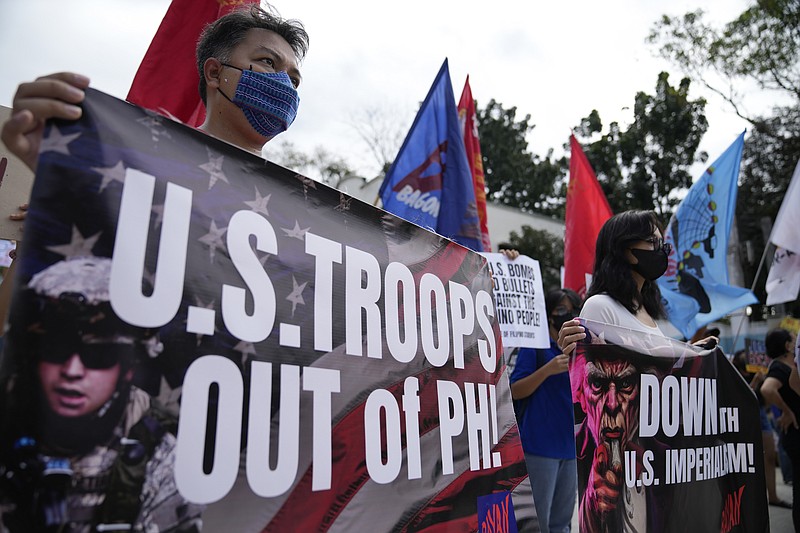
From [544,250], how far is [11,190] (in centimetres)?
2167

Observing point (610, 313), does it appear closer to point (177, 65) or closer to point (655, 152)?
Result: point (177, 65)

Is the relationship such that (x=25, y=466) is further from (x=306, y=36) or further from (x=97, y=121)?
(x=306, y=36)

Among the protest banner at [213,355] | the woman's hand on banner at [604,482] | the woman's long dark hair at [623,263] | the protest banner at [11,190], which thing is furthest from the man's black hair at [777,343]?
the protest banner at [11,190]

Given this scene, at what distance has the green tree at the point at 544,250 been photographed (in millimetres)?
22250

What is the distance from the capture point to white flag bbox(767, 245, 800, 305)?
5.41 metres

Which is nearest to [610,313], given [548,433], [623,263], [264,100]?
[623,263]

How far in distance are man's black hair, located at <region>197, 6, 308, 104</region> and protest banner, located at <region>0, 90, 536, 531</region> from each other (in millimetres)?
695

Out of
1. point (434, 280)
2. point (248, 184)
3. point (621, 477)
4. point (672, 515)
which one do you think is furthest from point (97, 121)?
point (672, 515)

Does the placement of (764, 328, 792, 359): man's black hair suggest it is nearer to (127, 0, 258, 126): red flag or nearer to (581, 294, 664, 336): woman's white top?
(581, 294, 664, 336): woman's white top

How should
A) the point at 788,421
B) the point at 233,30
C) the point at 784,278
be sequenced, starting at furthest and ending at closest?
the point at 784,278
the point at 788,421
the point at 233,30

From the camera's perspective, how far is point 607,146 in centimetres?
2359

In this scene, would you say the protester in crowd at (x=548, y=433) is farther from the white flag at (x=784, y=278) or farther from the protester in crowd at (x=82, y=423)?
the white flag at (x=784, y=278)

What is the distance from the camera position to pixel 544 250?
22328 millimetres

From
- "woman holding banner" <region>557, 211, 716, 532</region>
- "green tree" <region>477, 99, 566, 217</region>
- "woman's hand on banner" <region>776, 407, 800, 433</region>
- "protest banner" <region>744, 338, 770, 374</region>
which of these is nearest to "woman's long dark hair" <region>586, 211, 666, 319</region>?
"woman holding banner" <region>557, 211, 716, 532</region>
